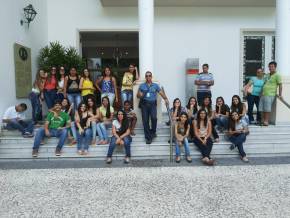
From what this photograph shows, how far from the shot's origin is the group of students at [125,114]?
7.64m

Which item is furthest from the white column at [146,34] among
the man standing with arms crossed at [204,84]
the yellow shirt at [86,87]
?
the man standing with arms crossed at [204,84]

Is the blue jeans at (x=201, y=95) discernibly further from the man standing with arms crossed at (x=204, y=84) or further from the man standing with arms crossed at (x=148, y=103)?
the man standing with arms crossed at (x=148, y=103)

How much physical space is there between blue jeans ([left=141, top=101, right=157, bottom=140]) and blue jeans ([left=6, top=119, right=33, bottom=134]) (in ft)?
9.05

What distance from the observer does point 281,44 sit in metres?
9.39

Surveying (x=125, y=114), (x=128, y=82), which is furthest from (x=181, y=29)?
(x=125, y=114)

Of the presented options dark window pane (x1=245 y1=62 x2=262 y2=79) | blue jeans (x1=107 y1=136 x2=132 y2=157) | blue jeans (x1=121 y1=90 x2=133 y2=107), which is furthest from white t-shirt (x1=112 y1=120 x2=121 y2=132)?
dark window pane (x1=245 y1=62 x2=262 y2=79)

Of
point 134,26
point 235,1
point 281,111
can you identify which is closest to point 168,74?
point 134,26

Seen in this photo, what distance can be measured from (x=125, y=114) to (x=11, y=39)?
3834 millimetres

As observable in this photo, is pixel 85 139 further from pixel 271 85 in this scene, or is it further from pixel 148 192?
pixel 271 85

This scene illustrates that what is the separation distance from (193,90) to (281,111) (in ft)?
10.0

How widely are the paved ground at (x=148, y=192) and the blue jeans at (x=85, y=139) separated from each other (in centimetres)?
104

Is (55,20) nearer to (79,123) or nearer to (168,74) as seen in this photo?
(168,74)

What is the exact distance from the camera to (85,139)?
7703mm

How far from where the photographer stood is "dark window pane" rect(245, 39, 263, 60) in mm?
11945
